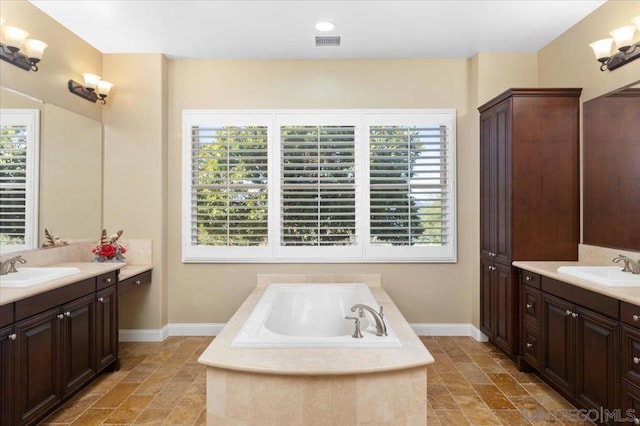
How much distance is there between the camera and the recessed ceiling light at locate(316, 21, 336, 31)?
3.34 meters

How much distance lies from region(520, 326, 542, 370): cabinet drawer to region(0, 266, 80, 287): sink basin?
3.58 meters

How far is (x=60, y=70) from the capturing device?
3449mm

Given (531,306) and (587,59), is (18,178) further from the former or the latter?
(587,59)

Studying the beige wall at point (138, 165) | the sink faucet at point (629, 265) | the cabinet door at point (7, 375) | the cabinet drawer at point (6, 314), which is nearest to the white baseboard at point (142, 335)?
the beige wall at point (138, 165)

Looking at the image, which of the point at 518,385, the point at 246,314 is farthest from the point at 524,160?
the point at 246,314

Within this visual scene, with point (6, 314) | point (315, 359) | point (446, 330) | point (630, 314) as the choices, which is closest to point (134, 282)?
point (6, 314)

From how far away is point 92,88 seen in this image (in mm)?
3725

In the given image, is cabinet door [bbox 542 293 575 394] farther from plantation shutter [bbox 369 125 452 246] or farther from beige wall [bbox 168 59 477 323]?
plantation shutter [bbox 369 125 452 246]

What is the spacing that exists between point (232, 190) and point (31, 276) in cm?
192

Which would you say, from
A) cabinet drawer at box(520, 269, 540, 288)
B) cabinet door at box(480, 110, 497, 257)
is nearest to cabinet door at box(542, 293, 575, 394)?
cabinet drawer at box(520, 269, 540, 288)

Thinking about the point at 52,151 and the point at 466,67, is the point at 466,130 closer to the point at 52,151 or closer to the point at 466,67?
the point at 466,67

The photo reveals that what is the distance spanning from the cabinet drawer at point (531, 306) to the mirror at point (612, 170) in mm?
664

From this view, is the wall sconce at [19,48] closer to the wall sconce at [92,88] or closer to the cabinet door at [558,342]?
the wall sconce at [92,88]

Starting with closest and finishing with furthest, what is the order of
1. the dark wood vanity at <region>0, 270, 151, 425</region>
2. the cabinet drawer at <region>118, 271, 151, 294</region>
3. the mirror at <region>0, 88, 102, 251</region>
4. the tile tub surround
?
1. the tile tub surround
2. the dark wood vanity at <region>0, 270, 151, 425</region>
3. the mirror at <region>0, 88, 102, 251</region>
4. the cabinet drawer at <region>118, 271, 151, 294</region>
